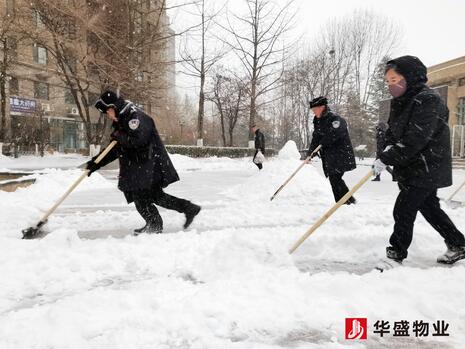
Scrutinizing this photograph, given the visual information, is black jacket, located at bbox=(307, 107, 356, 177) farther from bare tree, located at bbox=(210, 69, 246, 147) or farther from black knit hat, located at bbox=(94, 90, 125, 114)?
bare tree, located at bbox=(210, 69, 246, 147)

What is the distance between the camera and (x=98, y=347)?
1.94 m

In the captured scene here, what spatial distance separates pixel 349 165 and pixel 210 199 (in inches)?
115

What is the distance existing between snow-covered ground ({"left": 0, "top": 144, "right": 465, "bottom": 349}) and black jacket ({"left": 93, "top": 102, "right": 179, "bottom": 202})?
620mm

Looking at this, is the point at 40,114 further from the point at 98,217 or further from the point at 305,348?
the point at 305,348

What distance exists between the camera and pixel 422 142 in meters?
2.98

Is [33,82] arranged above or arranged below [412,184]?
above

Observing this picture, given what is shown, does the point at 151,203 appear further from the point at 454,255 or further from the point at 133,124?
the point at 454,255

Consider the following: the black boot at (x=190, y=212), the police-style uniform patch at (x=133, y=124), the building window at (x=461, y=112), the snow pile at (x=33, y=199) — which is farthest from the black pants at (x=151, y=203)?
the building window at (x=461, y=112)

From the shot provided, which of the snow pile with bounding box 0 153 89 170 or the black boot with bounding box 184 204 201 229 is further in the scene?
the snow pile with bounding box 0 153 89 170

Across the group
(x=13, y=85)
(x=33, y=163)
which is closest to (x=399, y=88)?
(x=33, y=163)

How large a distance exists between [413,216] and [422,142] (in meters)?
0.63

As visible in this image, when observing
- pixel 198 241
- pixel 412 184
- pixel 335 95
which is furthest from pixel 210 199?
pixel 335 95

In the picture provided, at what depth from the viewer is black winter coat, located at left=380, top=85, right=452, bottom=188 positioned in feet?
9.75

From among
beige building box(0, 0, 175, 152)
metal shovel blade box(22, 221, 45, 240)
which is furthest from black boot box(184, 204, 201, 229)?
beige building box(0, 0, 175, 152)
